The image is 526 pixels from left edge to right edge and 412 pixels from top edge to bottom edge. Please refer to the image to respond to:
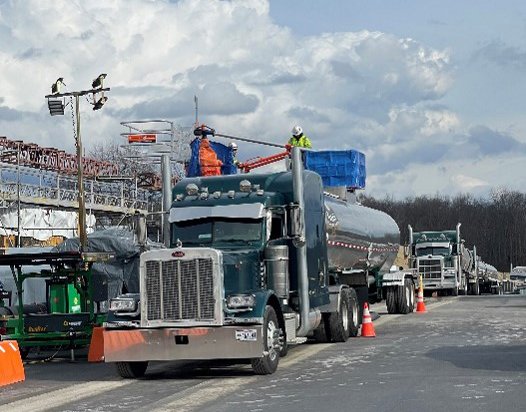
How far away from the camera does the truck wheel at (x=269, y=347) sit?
1662cm

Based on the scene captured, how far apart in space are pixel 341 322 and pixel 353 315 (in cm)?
145

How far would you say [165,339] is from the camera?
16703mm

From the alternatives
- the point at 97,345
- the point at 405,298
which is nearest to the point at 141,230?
the point at 97,345

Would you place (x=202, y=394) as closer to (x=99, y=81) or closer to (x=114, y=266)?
(x=114, y=266)

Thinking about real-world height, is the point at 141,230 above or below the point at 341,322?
above

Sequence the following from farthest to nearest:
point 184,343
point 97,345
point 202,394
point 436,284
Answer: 1. point 436,284
2. point 97,345
3. point 184,343
4. point 202,394

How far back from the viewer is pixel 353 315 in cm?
2448

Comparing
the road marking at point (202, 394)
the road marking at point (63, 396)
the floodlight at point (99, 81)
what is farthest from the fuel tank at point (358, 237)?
the floodlight at point (99, 81)

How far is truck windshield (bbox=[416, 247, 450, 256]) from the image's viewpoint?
57.8 meters

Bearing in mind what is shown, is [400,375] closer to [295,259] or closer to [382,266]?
[295,259]

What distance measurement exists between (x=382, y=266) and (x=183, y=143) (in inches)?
2171

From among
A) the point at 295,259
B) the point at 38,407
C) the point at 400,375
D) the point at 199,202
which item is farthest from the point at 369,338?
the point at 38,407

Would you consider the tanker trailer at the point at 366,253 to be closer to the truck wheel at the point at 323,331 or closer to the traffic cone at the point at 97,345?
the truck wheel at the point at 323,331

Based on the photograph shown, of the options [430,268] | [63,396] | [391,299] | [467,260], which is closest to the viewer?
[63,396]
